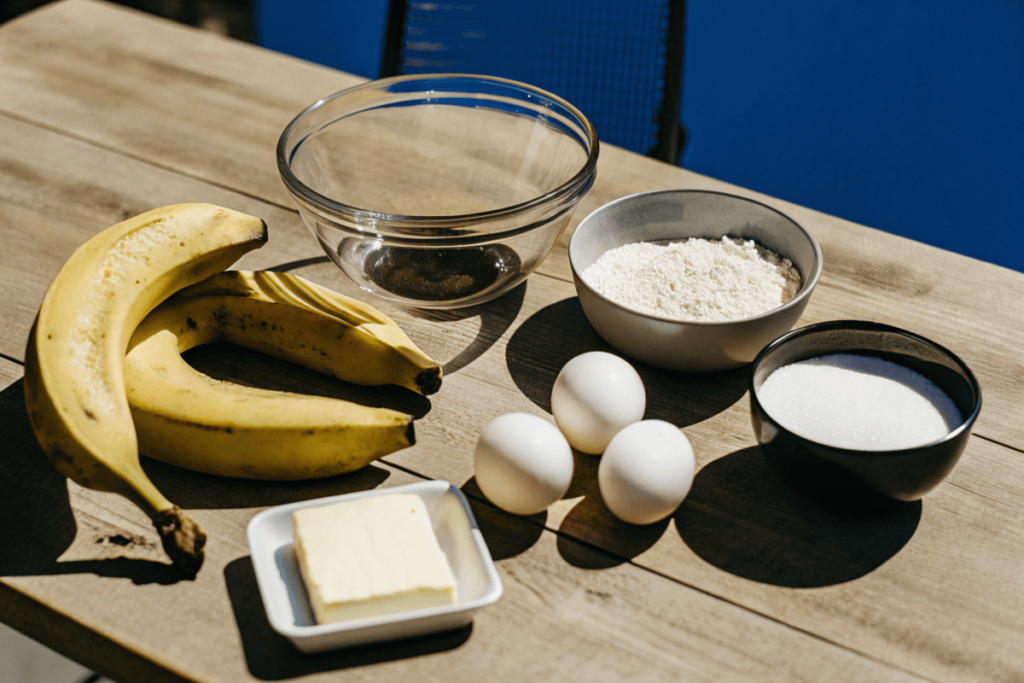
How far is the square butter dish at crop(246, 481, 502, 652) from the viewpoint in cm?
53

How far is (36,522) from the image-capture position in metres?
0.65

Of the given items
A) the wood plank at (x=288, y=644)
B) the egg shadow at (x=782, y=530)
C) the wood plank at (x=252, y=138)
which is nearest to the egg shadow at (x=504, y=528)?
the wood plank at (x=288, y=644)

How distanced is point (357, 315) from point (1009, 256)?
1.88 meters

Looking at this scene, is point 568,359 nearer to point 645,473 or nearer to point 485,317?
point 485,317

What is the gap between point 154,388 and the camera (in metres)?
0.67

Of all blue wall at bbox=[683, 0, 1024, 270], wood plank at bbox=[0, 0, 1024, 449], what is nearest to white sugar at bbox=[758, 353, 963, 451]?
wood plank at bbox=[0, 0, 1024, 449]

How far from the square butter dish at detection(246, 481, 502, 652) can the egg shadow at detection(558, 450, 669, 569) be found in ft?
0.23

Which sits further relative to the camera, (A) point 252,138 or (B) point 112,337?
(A) point 252,138

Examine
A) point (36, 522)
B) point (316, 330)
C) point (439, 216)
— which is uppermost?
point (439, 216)

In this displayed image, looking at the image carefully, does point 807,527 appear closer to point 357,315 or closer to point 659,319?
point 659,319

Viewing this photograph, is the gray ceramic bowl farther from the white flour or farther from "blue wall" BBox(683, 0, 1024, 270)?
"blue wall" BBox(683, 0, 1024, 270)

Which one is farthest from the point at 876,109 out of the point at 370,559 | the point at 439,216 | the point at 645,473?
the point at 370,559

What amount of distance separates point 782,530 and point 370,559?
0.32 meters

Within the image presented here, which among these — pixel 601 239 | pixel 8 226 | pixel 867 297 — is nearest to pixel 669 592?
pixel 601 239
